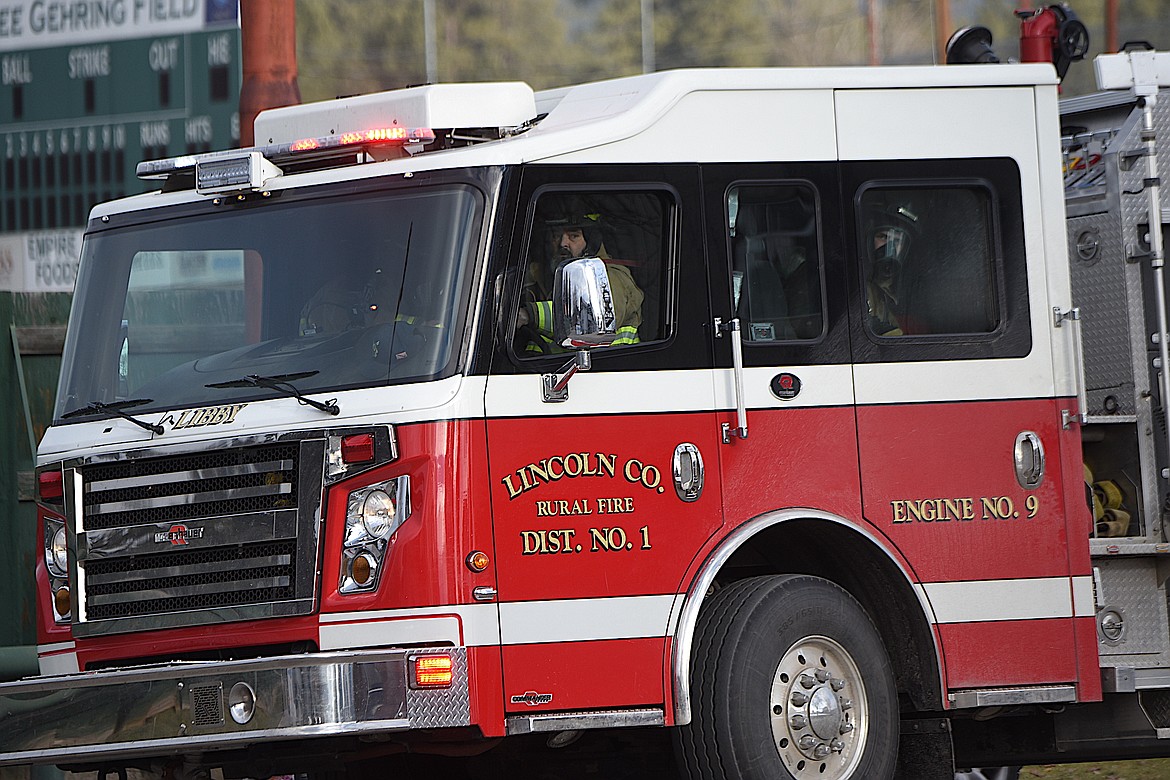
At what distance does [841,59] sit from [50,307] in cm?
4932

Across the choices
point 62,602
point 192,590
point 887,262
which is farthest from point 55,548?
point 887,262

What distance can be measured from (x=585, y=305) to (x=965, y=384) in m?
1.86

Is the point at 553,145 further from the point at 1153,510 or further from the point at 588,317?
Result: the point at 1153,510

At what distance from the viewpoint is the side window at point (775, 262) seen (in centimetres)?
698

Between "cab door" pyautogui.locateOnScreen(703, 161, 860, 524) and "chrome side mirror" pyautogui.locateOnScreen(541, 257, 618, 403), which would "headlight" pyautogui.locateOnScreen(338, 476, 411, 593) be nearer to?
"chrome side mirror" pyautogui.locateOnScreen(541, 257, 618, 403)

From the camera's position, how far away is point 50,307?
1020cm

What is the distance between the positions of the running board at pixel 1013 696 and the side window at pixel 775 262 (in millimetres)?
1571

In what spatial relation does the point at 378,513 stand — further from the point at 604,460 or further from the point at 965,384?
the point at 965,384

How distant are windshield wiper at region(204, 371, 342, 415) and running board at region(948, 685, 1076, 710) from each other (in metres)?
2.76

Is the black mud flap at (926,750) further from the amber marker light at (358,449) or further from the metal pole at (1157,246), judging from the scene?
the amber marker light at (358,449)

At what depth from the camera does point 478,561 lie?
6.30m

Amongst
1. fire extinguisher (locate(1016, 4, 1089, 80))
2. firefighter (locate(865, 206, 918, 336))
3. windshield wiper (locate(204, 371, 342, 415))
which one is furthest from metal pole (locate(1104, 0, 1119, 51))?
windshield wiper (locate(204, 371, 342, 415))

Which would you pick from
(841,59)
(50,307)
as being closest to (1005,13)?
(841,59)

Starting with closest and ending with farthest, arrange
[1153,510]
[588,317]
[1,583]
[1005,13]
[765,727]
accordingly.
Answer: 1. [588,317]
2. [765,727]
3. [1153,510]
4. [1,583]
5. [1005,13]
